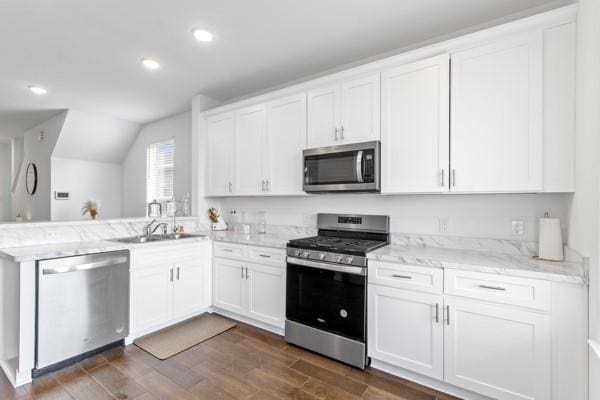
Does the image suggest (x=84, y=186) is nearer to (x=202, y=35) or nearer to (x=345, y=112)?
(x=202, y=35)

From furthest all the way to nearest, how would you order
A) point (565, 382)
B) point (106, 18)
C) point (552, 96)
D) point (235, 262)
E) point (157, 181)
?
1. point (157, 181)
2. point (235, 262)
3. point (106, 18)
4. point (552, 96)
5. point (565, 382)

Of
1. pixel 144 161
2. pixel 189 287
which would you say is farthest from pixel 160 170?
pixel 189 287

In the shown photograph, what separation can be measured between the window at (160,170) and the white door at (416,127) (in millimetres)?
3804

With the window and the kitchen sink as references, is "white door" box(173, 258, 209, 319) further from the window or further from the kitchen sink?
the window

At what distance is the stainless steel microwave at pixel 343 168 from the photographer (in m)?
2.40

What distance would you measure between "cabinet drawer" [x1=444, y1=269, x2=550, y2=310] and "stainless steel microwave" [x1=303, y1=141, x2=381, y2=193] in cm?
91

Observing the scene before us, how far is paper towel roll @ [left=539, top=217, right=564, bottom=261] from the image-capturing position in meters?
1.84

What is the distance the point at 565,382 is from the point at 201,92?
4.32 m

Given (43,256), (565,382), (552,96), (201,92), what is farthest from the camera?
(201,92)

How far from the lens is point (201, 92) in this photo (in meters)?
3.79

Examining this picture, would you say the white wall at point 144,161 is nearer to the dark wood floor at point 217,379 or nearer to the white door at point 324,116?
the white door at point 324,116

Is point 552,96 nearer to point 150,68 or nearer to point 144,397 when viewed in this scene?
point 144,397

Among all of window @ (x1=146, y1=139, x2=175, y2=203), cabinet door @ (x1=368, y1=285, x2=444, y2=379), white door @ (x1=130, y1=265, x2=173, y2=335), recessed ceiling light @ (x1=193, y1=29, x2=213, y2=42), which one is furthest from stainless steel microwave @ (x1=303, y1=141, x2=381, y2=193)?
window @ (x1=146, y1=139, x2=175, y2=203)

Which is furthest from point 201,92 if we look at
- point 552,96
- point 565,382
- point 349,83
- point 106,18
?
point 565,382
